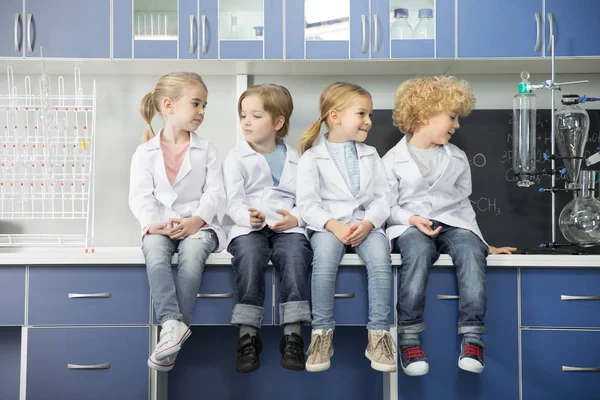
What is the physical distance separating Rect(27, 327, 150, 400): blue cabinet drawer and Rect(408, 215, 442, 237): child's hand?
1.02 m

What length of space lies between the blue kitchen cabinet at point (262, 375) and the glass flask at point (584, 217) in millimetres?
897

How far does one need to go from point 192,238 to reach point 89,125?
105 centimetres

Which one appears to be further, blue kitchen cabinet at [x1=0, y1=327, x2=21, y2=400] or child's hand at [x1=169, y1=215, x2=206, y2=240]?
blue kitchen cabinet at [x1=0, y1=327, x2=21, y2=400]

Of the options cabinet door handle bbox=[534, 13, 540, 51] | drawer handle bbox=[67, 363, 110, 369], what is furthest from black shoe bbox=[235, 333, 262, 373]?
cabinet door handle bbox=[534, 13, 540, 51]

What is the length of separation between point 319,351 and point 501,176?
1.34 meters

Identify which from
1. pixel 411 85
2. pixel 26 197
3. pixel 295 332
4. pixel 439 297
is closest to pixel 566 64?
pixel 411 85

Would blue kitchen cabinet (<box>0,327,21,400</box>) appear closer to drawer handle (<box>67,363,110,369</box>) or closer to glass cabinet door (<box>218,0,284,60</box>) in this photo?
drawer handle (<box>67,363,110,369</box>)

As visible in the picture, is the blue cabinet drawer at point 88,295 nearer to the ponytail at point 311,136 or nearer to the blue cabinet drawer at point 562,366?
the ponytail at point 311,136

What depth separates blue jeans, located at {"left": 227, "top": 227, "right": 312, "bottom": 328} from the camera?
6.98 ft

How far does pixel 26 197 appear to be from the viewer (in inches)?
111

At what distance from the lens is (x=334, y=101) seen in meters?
2.49

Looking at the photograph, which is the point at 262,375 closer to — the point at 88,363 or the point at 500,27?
the point at 88,363

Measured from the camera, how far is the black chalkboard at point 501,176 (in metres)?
2.91

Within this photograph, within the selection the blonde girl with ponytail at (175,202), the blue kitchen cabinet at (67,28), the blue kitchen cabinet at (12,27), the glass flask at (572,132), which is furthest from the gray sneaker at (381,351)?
the blue kitchen cabinet at (12,27)
